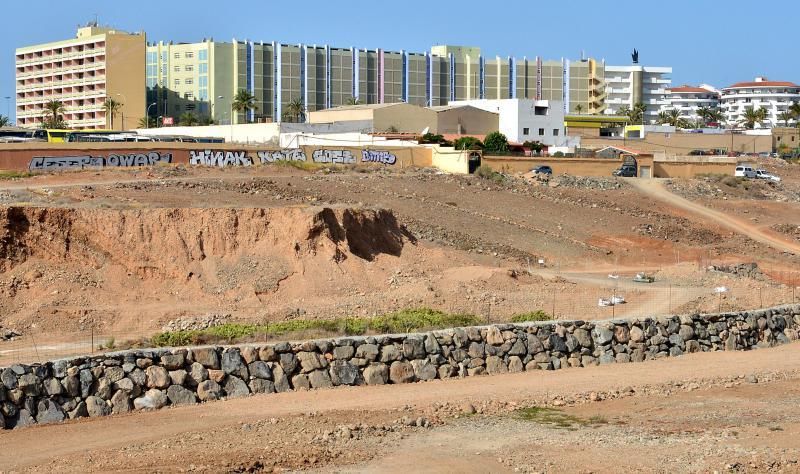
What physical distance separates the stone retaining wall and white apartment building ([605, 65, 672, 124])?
146 m

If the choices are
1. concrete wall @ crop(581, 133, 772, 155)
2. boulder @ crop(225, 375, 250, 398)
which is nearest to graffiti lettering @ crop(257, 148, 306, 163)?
concrete wall @ crop(581, 133, 772, 155)

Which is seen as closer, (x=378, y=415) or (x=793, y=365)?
(x=378, y=415)

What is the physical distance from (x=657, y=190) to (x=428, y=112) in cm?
2845

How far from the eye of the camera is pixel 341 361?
71.4 ft

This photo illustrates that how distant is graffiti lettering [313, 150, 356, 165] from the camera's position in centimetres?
7681

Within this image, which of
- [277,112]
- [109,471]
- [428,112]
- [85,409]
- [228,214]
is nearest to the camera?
Answer: [109,471]

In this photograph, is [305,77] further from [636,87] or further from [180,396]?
[180,396]

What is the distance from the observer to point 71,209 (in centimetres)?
3881

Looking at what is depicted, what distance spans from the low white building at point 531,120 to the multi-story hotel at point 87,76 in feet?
128

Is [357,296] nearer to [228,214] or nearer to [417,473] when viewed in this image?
→ [228,214]

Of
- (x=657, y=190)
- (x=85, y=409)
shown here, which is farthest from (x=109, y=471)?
(x=657, y=190)

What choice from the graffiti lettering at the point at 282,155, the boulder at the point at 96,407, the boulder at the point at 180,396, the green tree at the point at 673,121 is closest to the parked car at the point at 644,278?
the boulder at the point at 180,396

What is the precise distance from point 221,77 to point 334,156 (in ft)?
194

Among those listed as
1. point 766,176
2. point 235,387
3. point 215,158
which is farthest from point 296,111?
point 235,387
